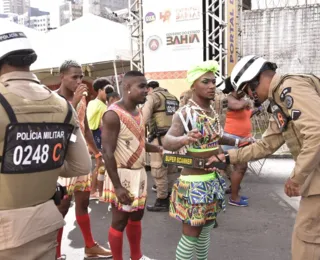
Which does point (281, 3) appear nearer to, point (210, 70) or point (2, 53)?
point (210, 70)

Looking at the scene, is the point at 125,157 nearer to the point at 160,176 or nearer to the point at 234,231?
the point at 234,231

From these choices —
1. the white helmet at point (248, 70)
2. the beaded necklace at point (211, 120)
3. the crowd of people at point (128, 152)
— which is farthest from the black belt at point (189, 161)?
the white helmet at point (248, 70)

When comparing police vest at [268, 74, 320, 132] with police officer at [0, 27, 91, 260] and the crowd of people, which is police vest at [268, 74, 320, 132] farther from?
police officer at [0, 27, 91, 260]

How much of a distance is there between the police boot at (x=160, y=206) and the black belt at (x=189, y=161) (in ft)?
8.60

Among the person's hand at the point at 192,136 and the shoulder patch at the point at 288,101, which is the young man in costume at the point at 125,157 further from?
the shoulder patch at the point at 288,101

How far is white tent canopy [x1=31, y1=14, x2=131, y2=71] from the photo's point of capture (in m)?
8.92

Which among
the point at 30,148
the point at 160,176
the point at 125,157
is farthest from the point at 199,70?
the point at 160,176

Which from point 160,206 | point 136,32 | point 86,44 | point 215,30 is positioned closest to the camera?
point 160,206

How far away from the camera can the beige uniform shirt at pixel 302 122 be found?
2.03m

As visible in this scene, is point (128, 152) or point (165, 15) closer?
point (128, 152)

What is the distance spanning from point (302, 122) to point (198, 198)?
3.38 feet

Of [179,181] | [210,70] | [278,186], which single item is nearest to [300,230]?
[179,181]

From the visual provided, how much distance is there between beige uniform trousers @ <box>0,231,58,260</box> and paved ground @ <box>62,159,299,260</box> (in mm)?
1918

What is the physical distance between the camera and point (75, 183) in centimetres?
351
